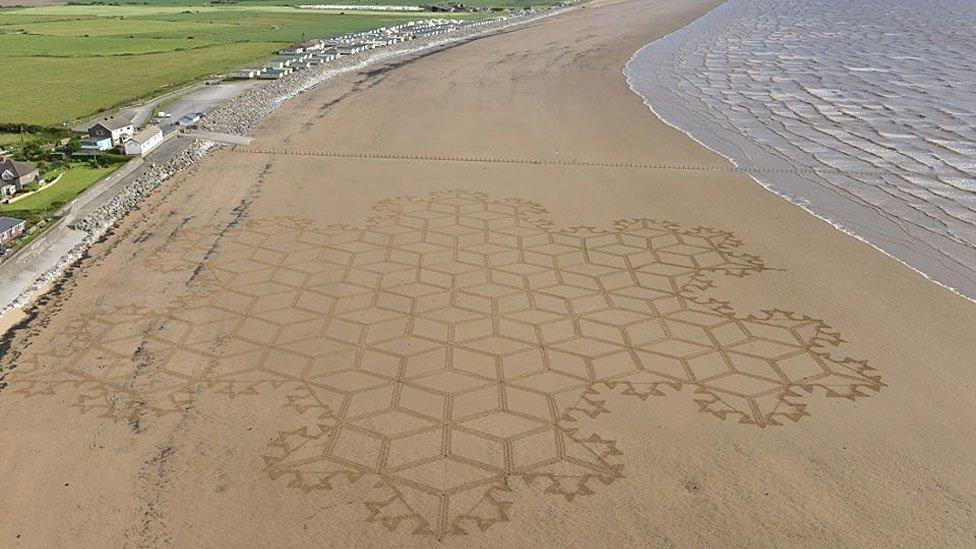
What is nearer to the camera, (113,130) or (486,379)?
(486,379)

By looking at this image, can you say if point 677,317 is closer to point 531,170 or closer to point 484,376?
point 484,376

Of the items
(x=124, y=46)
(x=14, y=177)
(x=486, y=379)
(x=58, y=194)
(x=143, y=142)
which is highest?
(x=143, y=142)

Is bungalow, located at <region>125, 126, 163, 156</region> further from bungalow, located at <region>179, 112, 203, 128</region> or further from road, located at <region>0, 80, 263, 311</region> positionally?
bungalow, located at <region>179, 112, 203, 128</region>

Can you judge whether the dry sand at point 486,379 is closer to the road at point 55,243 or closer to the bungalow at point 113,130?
the road at point 55,243

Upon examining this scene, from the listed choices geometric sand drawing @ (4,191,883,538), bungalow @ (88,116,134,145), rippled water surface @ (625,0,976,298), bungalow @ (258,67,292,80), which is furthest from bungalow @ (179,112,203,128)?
rippled water surface @ (625,0,976,298)

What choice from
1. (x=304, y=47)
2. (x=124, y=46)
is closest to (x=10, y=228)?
(x=304, y=47)

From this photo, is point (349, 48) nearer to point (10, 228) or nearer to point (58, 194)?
point (58, 194)
